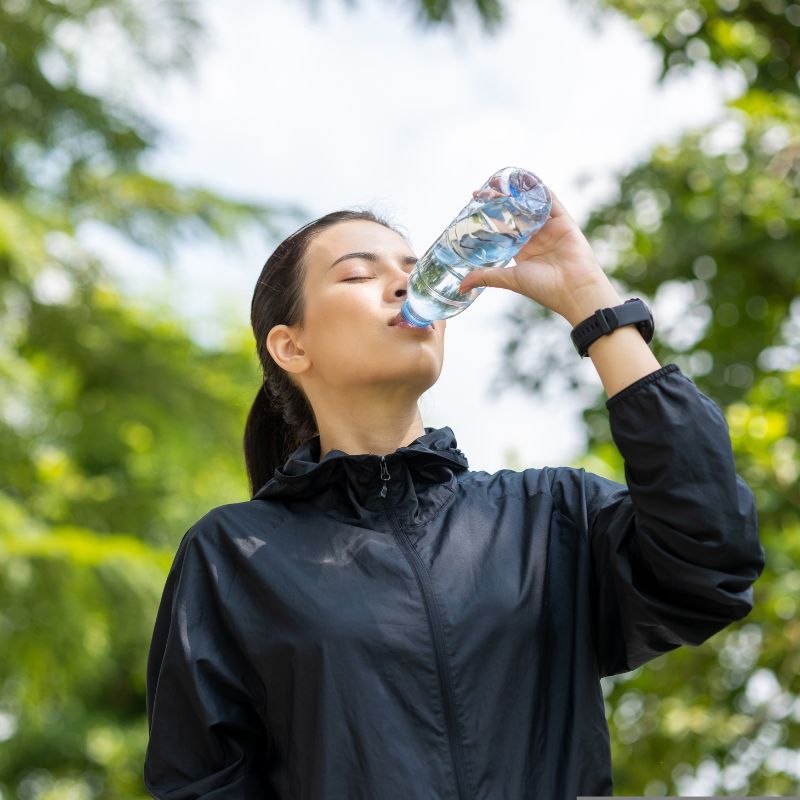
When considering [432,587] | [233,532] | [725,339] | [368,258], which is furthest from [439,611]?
[725,339]

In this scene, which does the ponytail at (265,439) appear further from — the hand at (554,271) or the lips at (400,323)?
the hand at (554,271)

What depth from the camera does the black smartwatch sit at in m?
1.62

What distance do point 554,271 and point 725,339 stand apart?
15.6ft

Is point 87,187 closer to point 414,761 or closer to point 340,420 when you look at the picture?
point 340,420

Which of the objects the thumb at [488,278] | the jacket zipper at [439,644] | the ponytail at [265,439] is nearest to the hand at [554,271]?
the thumb at [488,278]

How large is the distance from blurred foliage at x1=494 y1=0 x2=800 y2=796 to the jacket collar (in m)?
3.15

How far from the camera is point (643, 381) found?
1549 mm

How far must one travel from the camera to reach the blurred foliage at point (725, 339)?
479 cm

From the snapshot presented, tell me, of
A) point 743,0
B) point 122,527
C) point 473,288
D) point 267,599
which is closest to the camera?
point 267,599

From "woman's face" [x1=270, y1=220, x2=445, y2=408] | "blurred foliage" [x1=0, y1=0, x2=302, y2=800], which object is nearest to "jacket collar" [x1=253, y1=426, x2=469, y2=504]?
"woman's face" [x1=270, y1=220, x2=445, y2=408]

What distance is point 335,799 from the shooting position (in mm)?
1543

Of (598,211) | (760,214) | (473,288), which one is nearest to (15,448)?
(598,211)

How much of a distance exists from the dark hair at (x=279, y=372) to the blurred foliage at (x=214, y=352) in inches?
104

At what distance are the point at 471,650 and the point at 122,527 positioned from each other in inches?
244
